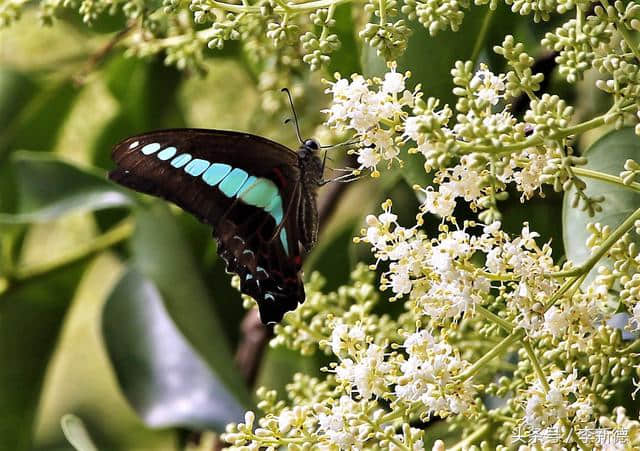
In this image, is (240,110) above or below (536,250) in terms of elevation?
below

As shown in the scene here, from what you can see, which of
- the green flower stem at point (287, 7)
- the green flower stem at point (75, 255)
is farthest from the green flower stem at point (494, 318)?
the green flower stem at point (75, 255)

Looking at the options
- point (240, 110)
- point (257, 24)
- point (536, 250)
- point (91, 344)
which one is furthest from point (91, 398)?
point (536, 250)

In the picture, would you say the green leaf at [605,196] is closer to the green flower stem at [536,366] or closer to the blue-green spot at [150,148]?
the green flower stem at [536,366]

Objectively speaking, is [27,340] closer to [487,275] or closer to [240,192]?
[240,192]

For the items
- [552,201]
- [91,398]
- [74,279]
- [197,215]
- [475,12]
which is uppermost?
[475,12]

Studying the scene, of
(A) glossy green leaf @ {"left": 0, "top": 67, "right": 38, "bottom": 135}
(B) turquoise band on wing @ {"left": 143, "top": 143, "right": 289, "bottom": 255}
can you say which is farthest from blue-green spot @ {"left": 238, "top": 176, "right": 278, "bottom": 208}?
(A) glossy green leaf @ {"left": 0, "top": 67, "right": 38, "bottom": 135}

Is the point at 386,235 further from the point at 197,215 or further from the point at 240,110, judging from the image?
the point at 240,110

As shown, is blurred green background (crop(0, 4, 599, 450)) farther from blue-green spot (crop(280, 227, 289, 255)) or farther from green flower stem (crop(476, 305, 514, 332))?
green flower stem (crop(476, 305, 514, 332))
